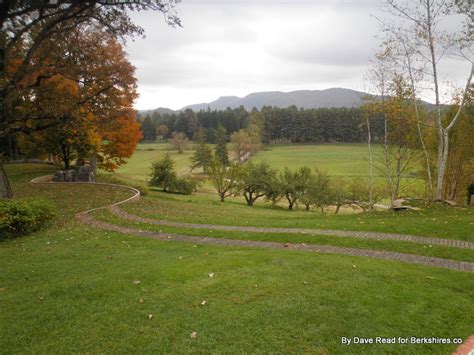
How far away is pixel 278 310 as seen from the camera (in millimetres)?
5695

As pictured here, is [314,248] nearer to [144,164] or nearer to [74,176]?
[74,176]

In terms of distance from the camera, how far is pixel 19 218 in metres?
12.0

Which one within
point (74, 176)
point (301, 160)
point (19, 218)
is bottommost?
point (301, 160)

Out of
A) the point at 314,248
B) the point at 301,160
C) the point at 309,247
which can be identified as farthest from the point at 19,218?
the point at 301,160

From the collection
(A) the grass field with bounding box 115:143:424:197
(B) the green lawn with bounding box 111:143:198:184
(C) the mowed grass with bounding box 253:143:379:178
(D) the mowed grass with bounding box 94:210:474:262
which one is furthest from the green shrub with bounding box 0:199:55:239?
(C) the mowed grass with bounding box 253:143:379:178

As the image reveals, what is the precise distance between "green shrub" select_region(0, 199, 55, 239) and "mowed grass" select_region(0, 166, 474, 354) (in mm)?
3009

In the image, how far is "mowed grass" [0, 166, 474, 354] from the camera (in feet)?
16.3

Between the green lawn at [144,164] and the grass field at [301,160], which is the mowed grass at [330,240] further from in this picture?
the green lawn at [144,164]

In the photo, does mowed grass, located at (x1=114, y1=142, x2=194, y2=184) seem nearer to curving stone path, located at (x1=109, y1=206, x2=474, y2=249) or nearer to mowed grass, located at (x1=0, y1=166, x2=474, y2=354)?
curving stone path, located at (x1=109, y1=206, x2=474, y2=249)

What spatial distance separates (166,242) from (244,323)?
6.18 m

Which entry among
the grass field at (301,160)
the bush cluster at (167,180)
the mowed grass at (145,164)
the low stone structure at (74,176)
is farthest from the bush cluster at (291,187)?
the mowed grass at (145,164)

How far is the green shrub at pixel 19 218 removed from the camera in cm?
1172

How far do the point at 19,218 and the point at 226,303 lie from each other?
9719 mm

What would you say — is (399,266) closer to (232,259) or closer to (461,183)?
(232,259)
